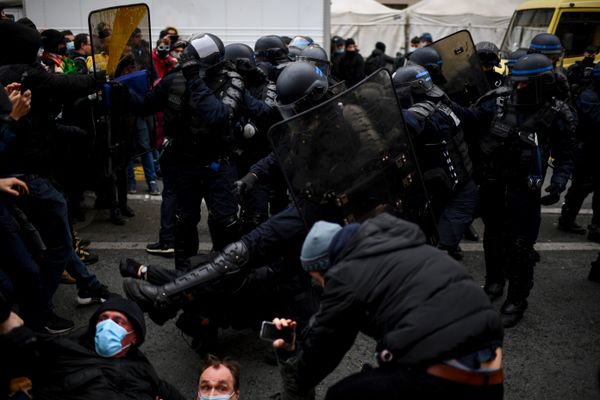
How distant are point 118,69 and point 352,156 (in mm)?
2440

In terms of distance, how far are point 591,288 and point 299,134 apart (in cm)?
340

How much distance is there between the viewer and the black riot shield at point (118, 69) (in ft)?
15.6

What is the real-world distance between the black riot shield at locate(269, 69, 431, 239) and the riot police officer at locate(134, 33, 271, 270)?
4.85 ft

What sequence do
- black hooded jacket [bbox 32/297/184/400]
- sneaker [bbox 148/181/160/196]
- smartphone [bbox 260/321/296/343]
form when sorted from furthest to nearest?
sneaker [bbox 148/181/160/196] → black hooded jacket [bbox 32/297/184/400] → smartphone [bbox 260/321/296/343]

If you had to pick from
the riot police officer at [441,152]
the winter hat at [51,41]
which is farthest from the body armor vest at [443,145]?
the winter hat at [51,41]

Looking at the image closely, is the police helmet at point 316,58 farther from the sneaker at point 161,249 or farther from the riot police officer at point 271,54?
the sneaker at point 161,249

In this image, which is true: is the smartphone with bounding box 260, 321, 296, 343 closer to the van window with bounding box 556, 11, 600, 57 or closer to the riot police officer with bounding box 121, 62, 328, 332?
the riot police officer with bounding box 121, 62, 328, 332

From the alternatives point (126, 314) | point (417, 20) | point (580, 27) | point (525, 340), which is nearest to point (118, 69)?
point (126, 314)

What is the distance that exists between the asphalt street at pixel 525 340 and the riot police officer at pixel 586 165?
17.3 inches

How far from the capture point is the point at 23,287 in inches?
153

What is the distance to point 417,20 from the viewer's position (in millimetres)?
16328

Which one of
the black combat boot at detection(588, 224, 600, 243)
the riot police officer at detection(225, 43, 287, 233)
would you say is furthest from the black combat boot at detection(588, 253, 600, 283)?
the riot police officer at detection(225, 43, 287, 233)

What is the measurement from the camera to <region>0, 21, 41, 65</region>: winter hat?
3908 millimetres

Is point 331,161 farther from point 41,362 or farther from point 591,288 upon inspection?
point 591,288
